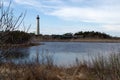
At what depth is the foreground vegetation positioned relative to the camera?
29.7 ft

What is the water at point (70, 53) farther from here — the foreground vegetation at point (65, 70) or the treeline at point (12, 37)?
the treeline at point (12, 37)

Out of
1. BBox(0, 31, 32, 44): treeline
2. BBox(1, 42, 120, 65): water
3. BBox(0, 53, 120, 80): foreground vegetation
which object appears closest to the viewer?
BBox(0, 31, 32, 44): treeline

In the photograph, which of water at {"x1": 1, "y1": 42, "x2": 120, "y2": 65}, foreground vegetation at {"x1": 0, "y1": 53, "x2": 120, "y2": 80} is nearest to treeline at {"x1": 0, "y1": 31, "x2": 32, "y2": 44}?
foreground vegetation at {"x1": 0, "y1": 53, "x2": 120, "y2": 80}

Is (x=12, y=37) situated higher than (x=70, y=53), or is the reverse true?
(x=12, y=37)

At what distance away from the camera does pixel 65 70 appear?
1382cm

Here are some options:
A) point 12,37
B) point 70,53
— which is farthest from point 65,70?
point 70,53

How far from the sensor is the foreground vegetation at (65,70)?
357 inches

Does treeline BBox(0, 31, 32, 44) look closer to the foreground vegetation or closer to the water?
the foreground vegetation

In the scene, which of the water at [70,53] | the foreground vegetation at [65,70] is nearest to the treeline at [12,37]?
the foreground vegetation at [65,70]

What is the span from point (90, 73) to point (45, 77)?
236cm

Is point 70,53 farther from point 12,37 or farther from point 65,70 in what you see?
point 12,37

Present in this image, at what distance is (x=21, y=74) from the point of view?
1073 cm

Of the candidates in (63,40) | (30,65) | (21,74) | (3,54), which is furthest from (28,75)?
(63,40)

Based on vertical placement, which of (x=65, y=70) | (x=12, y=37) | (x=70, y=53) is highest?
(x=12, y=37)
